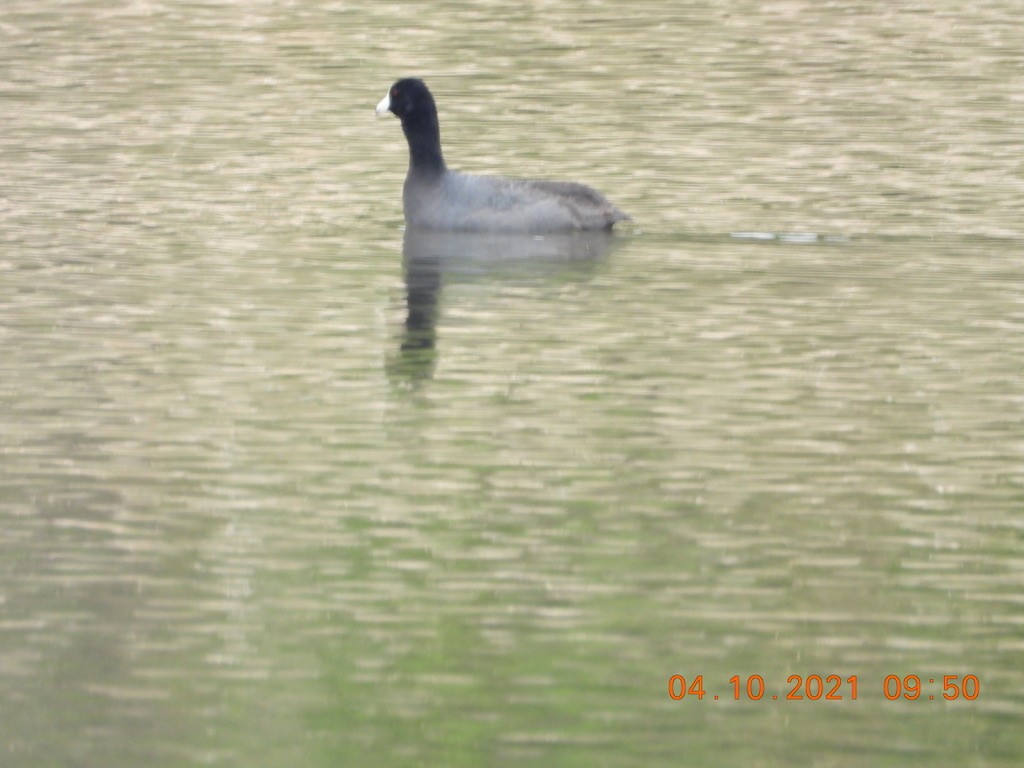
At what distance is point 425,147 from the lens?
21172 millimetres

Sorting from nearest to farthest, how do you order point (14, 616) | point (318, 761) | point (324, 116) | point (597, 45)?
point (318, 761)
point (14, 616)
point (324, 116)
point (597, 45)

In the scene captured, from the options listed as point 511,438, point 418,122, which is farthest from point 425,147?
point 511,438

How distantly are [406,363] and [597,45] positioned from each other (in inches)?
678

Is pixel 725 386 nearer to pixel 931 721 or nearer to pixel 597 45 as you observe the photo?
pixel 931 721

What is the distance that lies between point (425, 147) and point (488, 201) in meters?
0.78

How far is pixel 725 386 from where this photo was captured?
48.0 feet

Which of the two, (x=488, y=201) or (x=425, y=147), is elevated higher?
(x=425, y=147)

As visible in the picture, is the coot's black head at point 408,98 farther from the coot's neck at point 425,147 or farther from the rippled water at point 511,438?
the rippled water at point 511,438

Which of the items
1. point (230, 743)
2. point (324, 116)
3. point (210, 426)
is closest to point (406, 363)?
point (210, 426)

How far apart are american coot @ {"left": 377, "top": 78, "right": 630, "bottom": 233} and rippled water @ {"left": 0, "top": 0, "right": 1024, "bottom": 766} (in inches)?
12.8
